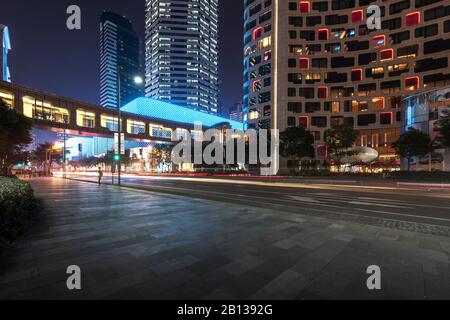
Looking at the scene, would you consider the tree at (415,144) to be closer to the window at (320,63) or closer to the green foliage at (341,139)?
the green foliage at (341,139)

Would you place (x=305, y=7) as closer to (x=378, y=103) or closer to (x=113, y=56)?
(x=378, y=103)

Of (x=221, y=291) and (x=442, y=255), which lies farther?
(x=442, y=255)

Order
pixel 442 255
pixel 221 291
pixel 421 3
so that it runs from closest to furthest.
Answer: pixel 221 291
pixel 442 255
pixel 421 3

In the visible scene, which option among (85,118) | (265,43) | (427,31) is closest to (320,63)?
(265,43)

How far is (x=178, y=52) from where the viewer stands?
158500mm

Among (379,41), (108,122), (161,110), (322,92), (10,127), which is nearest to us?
(10,127)

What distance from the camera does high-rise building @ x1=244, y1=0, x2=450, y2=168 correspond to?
52.9m

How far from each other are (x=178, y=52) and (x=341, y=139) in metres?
146

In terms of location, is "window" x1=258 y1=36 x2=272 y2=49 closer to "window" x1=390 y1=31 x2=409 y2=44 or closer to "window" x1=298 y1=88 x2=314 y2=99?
"window" x1=298 y1=88 x2=314 y2=99

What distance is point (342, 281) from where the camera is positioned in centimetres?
432

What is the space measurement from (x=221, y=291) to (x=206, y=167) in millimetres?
56922
